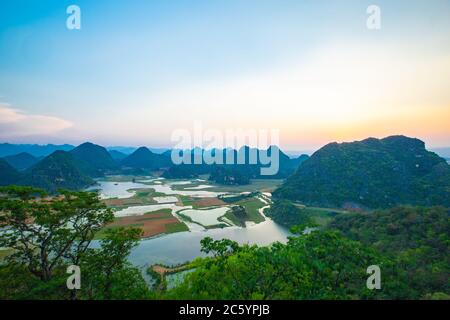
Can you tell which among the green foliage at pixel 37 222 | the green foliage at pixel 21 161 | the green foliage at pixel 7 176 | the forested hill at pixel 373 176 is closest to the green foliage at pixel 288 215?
the forested hill at pixel 373 176

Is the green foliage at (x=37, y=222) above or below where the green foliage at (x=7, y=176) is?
above

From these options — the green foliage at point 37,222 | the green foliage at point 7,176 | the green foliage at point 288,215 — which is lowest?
the green foliage at point 288,215

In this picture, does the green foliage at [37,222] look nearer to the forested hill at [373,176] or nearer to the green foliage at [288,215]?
the green foliage at [288,215]

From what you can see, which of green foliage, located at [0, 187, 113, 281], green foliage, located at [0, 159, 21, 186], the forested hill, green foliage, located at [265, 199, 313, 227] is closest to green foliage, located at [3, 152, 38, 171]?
green foliage, located at [0, 159, 21, 186]

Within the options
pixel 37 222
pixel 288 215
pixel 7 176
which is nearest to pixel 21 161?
pixel 7 176

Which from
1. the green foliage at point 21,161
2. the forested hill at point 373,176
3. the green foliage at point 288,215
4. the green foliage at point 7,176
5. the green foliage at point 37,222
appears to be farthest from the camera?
the green foliage at point 21,161

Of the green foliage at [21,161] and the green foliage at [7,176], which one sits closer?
the green foliage at [7,176]

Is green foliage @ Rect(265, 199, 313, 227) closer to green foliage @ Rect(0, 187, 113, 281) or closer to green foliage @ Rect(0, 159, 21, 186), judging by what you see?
green foliage @ Rect(0, 187, 113, 281)

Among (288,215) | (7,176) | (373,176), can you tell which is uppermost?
(373,176)

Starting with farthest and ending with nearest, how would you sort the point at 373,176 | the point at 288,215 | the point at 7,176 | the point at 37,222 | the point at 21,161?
the point at 21,161 → the point at 7,176 → the point at 373,176 → the point at 288,215 → the point at 37,222

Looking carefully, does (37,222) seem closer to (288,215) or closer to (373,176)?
(288,215)
